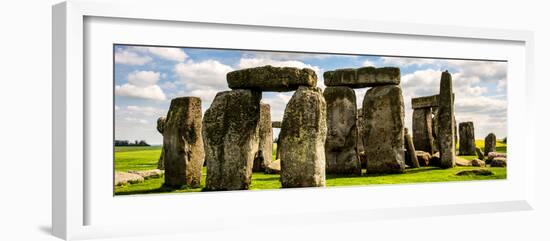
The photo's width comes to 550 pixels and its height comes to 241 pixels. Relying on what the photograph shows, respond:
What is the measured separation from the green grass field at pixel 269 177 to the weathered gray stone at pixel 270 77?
170 cm

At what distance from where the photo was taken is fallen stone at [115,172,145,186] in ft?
32.6

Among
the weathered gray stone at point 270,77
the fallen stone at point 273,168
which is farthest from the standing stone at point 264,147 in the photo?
the weathered gray stone at point 270,77

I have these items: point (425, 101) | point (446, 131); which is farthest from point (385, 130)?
point (425, 101)

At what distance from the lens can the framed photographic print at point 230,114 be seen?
8.27m

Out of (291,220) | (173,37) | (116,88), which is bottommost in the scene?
(291,220)

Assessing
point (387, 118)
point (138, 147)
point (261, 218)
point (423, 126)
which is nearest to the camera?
point (261, 218)

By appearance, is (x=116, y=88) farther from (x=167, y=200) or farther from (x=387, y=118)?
(x=387, y=118)

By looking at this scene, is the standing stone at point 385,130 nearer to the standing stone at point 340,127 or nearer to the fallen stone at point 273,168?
the standing stone at point 340,127

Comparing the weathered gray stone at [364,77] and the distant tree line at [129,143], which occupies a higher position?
the weathered gray stone at [364,77]

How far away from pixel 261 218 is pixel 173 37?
108 inches

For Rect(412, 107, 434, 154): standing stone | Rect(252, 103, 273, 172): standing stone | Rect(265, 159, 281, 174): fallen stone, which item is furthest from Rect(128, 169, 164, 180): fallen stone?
Rect(412, 107, 434, 154): standing stone

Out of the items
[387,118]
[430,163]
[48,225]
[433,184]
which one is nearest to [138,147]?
[48,225]

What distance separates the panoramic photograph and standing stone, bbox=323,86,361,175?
22 mm

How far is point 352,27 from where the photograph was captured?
9.96 meters
